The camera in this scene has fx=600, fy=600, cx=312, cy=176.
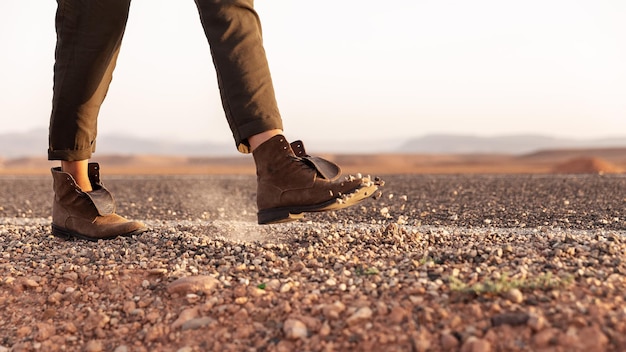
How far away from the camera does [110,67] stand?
124 inches

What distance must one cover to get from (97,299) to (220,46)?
4.03ft

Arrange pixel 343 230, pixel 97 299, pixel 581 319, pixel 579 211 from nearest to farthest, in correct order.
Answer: pixel 581 319 < pixel 97 299 < pixel 343 230 < pixel 579 211

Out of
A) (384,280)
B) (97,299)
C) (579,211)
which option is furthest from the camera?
(579,211)

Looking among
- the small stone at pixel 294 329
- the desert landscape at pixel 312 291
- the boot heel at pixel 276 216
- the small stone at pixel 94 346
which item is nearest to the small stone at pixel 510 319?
the desert landscape at pixel 312 291

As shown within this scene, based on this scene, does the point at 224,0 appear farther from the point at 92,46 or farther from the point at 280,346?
the point at 280,346

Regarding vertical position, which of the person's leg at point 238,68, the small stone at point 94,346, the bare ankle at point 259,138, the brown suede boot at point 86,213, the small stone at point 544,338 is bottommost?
the small stone at point 94,346

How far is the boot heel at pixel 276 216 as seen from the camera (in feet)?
9.21

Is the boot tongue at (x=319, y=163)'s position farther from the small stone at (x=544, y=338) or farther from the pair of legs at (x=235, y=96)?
the small stone at (x=544, y=338)

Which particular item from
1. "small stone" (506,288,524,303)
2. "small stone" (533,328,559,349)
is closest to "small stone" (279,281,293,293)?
"small stone" (506,288,524,303)

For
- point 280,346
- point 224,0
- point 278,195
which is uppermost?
point 224,0

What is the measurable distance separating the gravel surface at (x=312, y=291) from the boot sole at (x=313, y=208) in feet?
0.52

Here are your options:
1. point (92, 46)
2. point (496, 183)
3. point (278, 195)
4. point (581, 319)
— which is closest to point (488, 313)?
point (581, 319)

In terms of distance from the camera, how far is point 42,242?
3561mm

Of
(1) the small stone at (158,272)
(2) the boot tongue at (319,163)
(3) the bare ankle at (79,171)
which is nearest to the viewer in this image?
(1) the small stone at (158,272)
